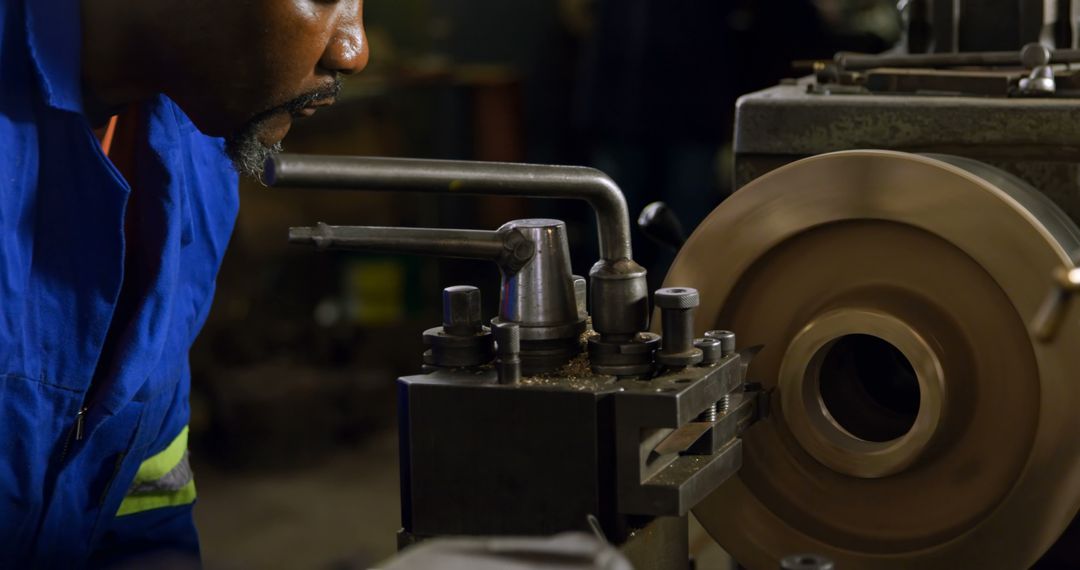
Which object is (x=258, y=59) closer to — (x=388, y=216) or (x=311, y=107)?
(x=311, y=107)

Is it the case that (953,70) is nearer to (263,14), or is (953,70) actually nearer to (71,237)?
(263,14)

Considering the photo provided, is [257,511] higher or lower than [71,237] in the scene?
lower

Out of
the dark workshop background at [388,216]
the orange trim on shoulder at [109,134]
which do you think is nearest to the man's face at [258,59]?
the orange trim on shoulder at [109,134]

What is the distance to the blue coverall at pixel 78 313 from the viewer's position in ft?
3.79

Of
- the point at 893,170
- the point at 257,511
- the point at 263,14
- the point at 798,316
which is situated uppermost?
the point at 263,14

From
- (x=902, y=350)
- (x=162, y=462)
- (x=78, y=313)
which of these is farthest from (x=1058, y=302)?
(x=162, y=462)

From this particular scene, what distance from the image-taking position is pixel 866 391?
1058 mm

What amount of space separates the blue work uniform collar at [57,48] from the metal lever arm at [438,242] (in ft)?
1.50

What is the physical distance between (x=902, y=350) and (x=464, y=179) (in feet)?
1.10

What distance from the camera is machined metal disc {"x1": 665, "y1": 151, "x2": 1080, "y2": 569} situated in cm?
86

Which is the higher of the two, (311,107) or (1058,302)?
(311,107)

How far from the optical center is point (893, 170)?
897 mm

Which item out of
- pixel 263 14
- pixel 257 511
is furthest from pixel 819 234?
pixel 257 511

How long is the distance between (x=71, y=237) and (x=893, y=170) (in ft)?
2.46
